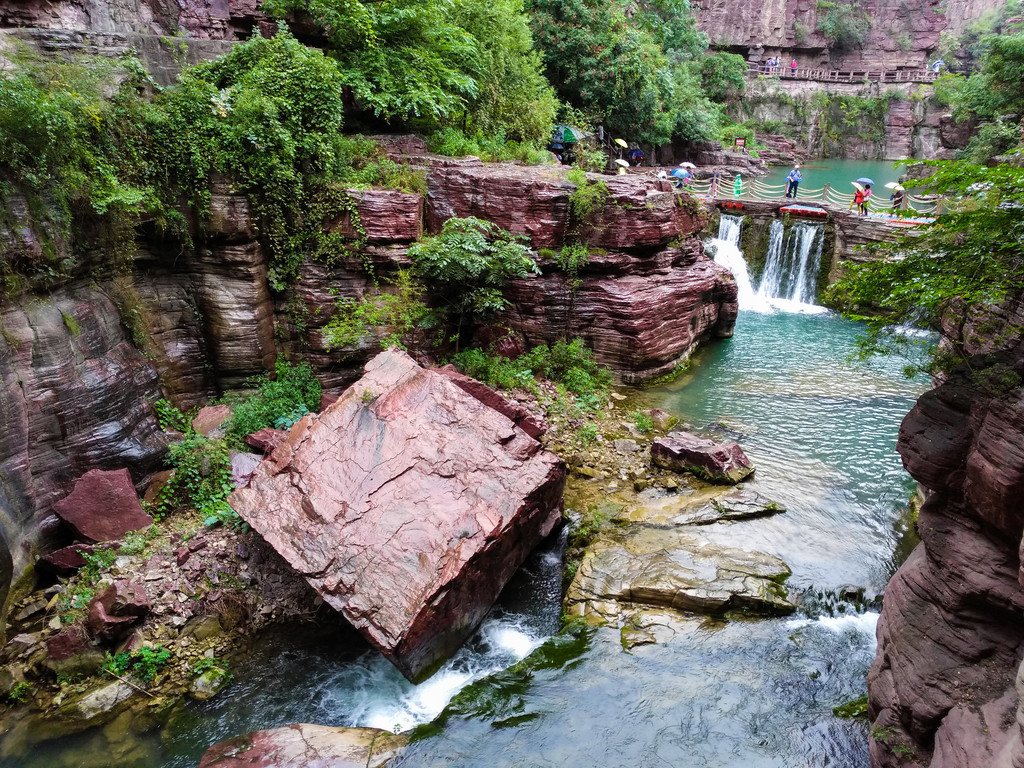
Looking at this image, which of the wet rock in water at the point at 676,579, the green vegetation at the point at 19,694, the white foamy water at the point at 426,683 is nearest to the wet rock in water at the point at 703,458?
the wet rock in water at the point at 676,579

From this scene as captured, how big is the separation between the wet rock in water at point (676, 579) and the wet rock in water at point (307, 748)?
2.85 m

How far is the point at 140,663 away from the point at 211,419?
4.23 m

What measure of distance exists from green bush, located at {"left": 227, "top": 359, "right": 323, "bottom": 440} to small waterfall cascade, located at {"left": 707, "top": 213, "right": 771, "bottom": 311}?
1433 centimetres

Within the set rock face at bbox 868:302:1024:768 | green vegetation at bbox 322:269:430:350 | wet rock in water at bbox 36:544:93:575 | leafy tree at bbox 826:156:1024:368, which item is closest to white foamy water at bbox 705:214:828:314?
green vegetation at bbox 322:269:430:350

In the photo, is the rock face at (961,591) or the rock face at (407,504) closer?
the rock face at (961,591)

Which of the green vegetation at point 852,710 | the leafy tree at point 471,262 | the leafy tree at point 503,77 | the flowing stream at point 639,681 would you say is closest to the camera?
the flowing stream at point 639,681

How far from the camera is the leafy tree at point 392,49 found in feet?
40.6

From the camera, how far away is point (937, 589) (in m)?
5.45

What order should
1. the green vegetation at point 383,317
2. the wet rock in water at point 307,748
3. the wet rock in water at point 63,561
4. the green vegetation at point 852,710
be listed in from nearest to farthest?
the wet rock in water at point 307,748 < the green vegetation at point 852,710 < the wet rock in water at point 63,561 < the green vegetation at point 383,317

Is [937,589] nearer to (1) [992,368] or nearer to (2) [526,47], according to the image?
(1) [992,368]

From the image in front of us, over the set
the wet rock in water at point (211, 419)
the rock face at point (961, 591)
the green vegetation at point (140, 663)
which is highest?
the rock face at point (961, 591)

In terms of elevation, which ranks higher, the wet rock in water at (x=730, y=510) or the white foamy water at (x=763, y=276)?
the white foamy water at (x=763, y=276)

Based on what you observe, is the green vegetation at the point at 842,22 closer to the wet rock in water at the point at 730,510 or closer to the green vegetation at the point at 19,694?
the wet rock in water at the point at 730,510

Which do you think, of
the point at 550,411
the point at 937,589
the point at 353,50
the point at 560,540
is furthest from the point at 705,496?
the point at 353,50
